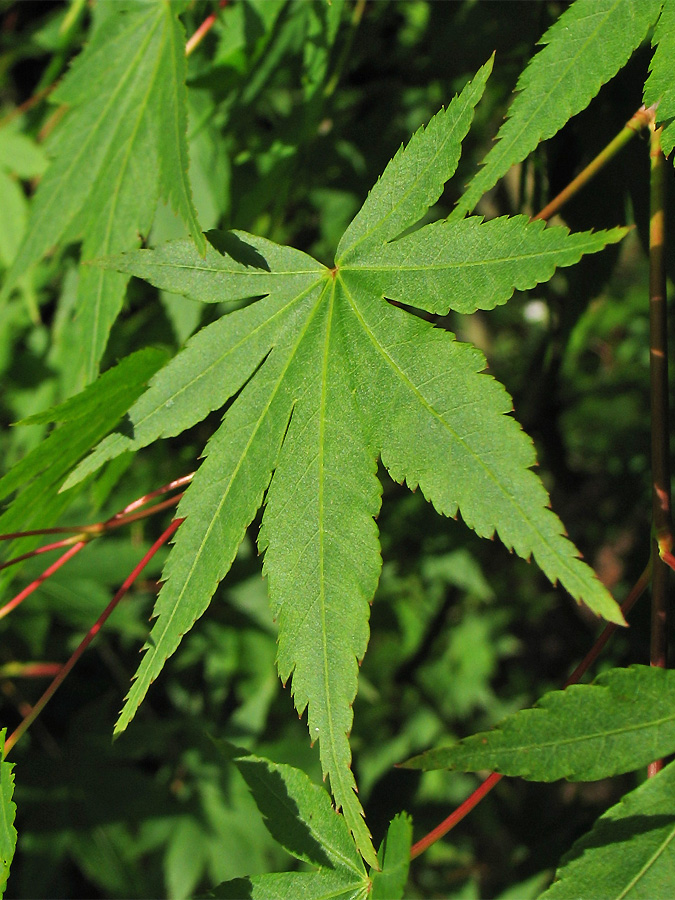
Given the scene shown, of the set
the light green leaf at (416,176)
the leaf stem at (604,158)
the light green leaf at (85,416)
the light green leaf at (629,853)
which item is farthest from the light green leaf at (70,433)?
the light green leaf at (629,853)

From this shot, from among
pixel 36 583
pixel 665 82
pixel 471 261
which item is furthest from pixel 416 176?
pixel 36 583

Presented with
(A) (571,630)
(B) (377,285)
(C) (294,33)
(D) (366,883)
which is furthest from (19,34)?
(A) (571,630)

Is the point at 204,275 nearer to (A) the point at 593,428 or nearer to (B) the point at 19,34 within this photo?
(B) the point at 19,34

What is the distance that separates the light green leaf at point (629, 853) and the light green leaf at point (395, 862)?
0.10 metres

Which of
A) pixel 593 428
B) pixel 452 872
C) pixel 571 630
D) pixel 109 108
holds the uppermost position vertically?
pixel 109 108

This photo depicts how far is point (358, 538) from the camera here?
64 centimetres

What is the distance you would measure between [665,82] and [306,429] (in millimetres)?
Answer: 394

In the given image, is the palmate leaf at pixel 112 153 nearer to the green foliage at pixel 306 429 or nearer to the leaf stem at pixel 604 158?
the green foliage at pixel 306 429

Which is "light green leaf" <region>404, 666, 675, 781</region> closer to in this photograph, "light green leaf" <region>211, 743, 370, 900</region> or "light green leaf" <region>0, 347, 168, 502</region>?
"light green leaf" <region>211, 743, 370, 900</region>

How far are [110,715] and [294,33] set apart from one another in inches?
55.9

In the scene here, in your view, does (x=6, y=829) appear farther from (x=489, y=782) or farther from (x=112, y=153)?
(x=112, y=153)

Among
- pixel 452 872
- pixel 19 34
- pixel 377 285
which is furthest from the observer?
pixel 452 872

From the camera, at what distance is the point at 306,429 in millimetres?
692

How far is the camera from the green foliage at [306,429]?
1.98ft
